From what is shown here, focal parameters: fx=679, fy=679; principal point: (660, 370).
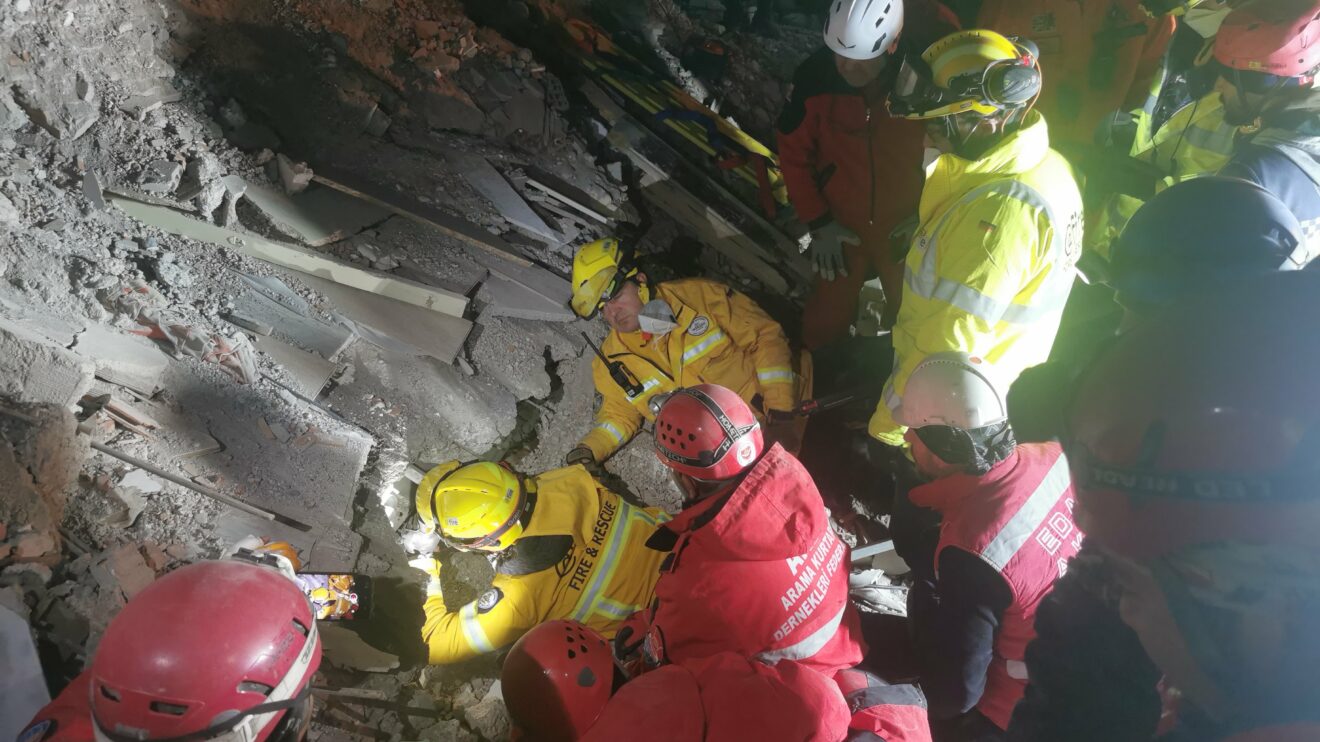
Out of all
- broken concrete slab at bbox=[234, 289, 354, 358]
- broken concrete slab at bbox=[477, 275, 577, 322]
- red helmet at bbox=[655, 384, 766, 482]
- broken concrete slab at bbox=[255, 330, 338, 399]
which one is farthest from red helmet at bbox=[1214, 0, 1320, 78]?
broken concrete slab at bbox=[255, 330, 338, 399]

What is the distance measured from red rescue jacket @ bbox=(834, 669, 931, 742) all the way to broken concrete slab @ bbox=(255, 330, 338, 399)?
2.97m

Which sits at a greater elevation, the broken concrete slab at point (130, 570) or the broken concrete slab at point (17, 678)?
the broken concrete slab at point (17, 678)

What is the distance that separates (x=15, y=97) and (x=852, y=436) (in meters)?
4.91

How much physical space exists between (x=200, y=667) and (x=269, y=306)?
242cm

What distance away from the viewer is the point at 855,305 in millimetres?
4609

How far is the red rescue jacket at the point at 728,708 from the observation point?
1668 millimetres

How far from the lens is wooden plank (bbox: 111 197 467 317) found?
11.2 feet

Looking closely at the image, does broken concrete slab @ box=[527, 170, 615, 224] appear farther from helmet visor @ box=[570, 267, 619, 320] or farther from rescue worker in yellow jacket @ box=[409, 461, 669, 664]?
rescue worker in yellow jacket @ box=[409, 461, 669, 664]

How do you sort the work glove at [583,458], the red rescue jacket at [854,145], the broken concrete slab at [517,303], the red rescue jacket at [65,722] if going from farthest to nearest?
the broken concrete slab at [517,303] < the work glove at [583,458] < the red rescue jacket at [854,145] < the red rescue jacket at [65,722]

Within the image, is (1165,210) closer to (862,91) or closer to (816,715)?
(816,715)

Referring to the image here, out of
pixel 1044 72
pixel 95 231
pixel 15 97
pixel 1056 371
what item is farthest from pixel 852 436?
pixel 15 97

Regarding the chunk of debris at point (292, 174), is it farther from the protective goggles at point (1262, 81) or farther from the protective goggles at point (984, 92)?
the protective goggles at point (1262, 81)

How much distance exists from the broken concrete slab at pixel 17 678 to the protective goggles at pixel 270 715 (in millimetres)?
799

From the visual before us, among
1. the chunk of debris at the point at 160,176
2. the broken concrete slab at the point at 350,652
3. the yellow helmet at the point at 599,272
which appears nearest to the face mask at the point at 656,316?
the yellow helmet at the point at 599,272
